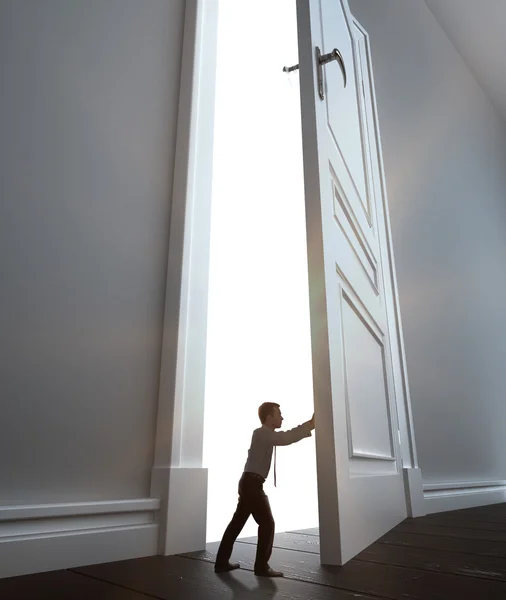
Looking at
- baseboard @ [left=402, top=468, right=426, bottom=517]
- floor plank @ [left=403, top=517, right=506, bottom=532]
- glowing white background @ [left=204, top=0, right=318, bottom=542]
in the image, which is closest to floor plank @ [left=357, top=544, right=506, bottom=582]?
floor plank @ [left=403, top=517, right=506, bottom=532]

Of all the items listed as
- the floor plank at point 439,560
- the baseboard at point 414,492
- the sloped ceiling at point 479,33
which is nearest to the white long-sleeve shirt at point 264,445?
the floor plank at point 439,560

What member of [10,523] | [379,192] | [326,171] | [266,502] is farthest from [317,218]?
[379,192]

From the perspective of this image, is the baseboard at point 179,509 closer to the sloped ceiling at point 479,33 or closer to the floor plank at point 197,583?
the floor plank at point 197,583

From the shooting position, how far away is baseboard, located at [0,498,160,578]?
→ 76 cm

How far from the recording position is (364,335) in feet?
4.16

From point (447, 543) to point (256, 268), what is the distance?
144 centimetres

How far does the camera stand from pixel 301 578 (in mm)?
727

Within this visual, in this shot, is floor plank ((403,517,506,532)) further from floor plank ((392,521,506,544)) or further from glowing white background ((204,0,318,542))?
glowing white background ((204,0,318,542))

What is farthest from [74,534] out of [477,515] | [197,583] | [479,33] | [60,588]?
[479,33]

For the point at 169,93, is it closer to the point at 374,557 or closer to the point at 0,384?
the point at 0,384

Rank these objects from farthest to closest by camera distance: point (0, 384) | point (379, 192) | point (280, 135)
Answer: point (280, 135) → point (379, 192) → point (0, 384)

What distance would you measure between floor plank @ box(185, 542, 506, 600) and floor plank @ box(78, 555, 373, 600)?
44mm

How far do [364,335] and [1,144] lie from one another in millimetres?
940

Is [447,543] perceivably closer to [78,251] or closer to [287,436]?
[287,436]
